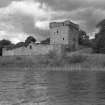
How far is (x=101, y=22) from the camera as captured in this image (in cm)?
6456

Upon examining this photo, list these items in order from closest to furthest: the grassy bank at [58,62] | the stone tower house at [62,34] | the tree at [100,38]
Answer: the grassy bank at [58,62]
the tree at [100,38]
the stone tower house at [62,34]

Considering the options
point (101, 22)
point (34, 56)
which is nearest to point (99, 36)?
point (101, 22)

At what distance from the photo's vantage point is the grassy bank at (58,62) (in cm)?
6040

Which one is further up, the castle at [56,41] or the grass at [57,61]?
the castle at [56,41]

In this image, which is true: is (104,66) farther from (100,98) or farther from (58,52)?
(100,98)

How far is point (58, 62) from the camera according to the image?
6388cm

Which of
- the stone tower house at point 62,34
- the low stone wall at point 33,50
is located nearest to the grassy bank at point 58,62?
the low stone wall at point 33,50

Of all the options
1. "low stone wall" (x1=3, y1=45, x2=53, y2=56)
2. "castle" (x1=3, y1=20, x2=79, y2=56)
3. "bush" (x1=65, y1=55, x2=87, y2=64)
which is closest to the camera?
"bush" (x1=65, y1=55, x2=87, y2=64)

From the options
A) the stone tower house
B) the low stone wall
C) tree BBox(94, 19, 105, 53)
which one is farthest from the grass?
the stone tower house

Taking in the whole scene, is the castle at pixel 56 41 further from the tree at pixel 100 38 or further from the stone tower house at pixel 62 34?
the tree at pixel 100 38

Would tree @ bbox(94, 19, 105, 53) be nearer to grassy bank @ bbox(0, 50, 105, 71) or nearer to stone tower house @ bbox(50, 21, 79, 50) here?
grassy bank @ bbox(0, 50, 105, 71)

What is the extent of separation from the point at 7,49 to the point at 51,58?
15.5m

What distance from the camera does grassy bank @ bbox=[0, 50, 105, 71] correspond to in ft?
198

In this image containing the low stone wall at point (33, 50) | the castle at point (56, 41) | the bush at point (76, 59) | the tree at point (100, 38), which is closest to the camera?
the tree at point (100, 38)
